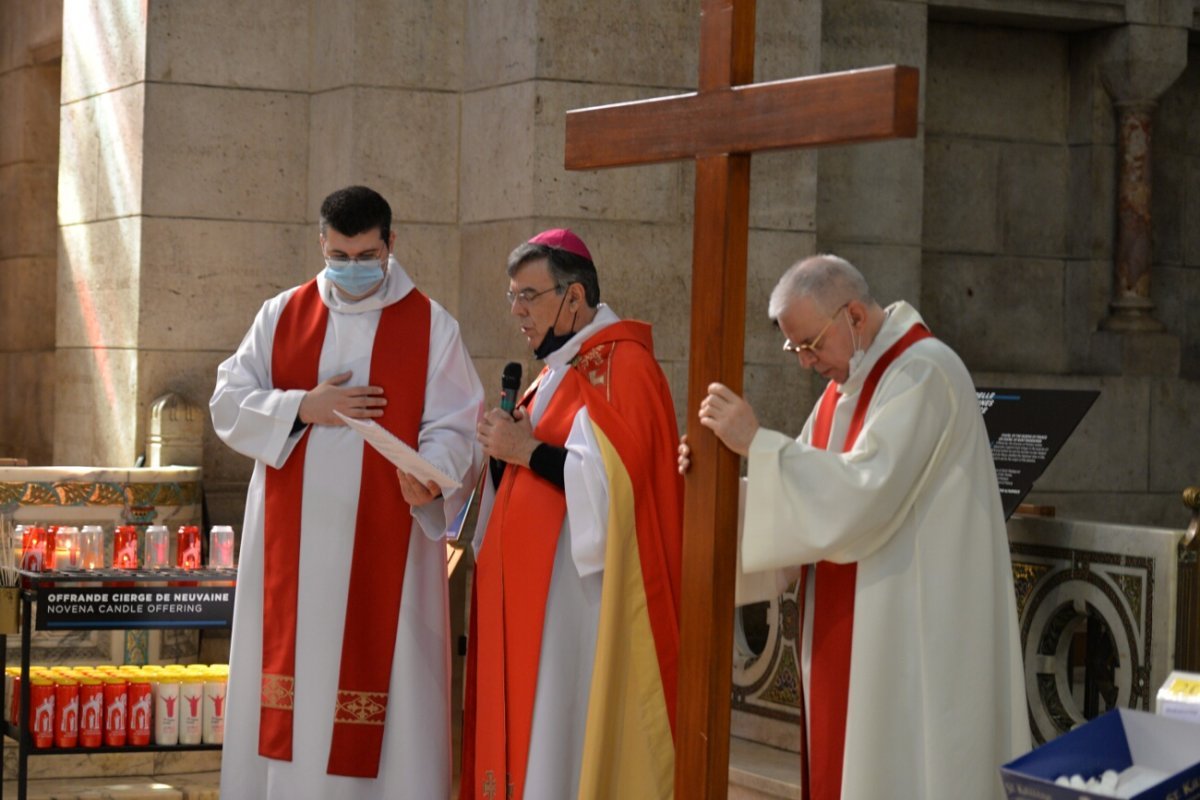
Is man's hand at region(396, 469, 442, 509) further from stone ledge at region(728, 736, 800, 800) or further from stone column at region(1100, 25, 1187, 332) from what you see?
stone column at region(1100, 25, 1187, 332)

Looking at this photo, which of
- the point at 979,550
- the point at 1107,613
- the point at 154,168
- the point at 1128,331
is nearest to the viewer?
the point at 979,550

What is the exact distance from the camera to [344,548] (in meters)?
4.91

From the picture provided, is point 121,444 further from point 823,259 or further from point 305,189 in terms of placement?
point 823,259

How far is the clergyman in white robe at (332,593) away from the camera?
4.85 metres

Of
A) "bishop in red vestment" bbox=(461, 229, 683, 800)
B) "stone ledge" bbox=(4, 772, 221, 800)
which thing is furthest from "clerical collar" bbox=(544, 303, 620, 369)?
"stone ledge" bbox=(4, 772, 221, 800)

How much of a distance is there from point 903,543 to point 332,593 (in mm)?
1721

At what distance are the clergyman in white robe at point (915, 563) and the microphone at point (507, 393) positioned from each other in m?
0.72

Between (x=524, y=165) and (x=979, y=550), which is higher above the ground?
(x=524, y=165)

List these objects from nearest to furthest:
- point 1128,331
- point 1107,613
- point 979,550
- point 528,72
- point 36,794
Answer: point 979,550 → point 1107,613 → point 36,794 → point 528,72 → point 1128,331

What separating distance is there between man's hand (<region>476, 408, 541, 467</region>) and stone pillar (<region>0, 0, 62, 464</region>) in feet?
19.3

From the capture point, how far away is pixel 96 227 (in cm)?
818

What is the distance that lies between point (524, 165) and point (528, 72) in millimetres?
370

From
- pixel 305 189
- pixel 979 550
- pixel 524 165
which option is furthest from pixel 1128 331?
pixel 979 550

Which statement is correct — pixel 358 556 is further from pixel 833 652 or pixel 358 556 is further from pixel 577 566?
pixel 833 652
